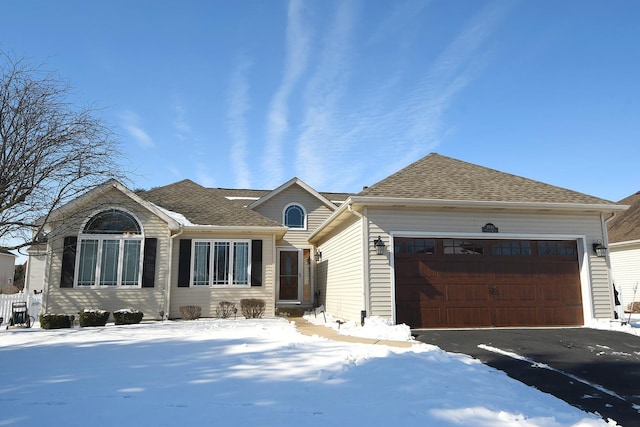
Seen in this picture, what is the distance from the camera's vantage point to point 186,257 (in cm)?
1388

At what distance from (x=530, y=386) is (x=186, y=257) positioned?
11091 mm

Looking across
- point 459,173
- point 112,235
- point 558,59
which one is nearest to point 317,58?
point 459,173

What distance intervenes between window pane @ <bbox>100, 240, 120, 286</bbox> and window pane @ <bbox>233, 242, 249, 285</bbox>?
3.68 m

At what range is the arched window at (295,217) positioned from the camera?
731 inches

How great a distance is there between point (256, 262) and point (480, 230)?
24.0 feet

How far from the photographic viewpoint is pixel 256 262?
14273mm

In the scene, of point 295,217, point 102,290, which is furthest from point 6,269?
point 295,217

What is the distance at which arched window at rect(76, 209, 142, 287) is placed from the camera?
13117 mm

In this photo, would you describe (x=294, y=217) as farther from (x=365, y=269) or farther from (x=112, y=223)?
(x=365, y=269)

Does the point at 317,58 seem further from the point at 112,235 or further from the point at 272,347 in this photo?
the point at 112,235

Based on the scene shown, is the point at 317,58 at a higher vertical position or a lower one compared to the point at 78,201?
higher

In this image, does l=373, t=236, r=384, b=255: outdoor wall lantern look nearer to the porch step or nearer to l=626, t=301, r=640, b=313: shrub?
the porch step

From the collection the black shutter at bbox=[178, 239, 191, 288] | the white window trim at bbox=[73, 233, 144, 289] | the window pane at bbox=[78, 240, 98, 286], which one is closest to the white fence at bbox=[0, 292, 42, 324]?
the white window trim at bbox=[73, 233, 144, 289]

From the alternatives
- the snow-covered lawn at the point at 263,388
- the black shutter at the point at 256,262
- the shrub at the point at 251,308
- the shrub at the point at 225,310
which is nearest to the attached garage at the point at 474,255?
the snow-covered lawn at the point at 263,388
